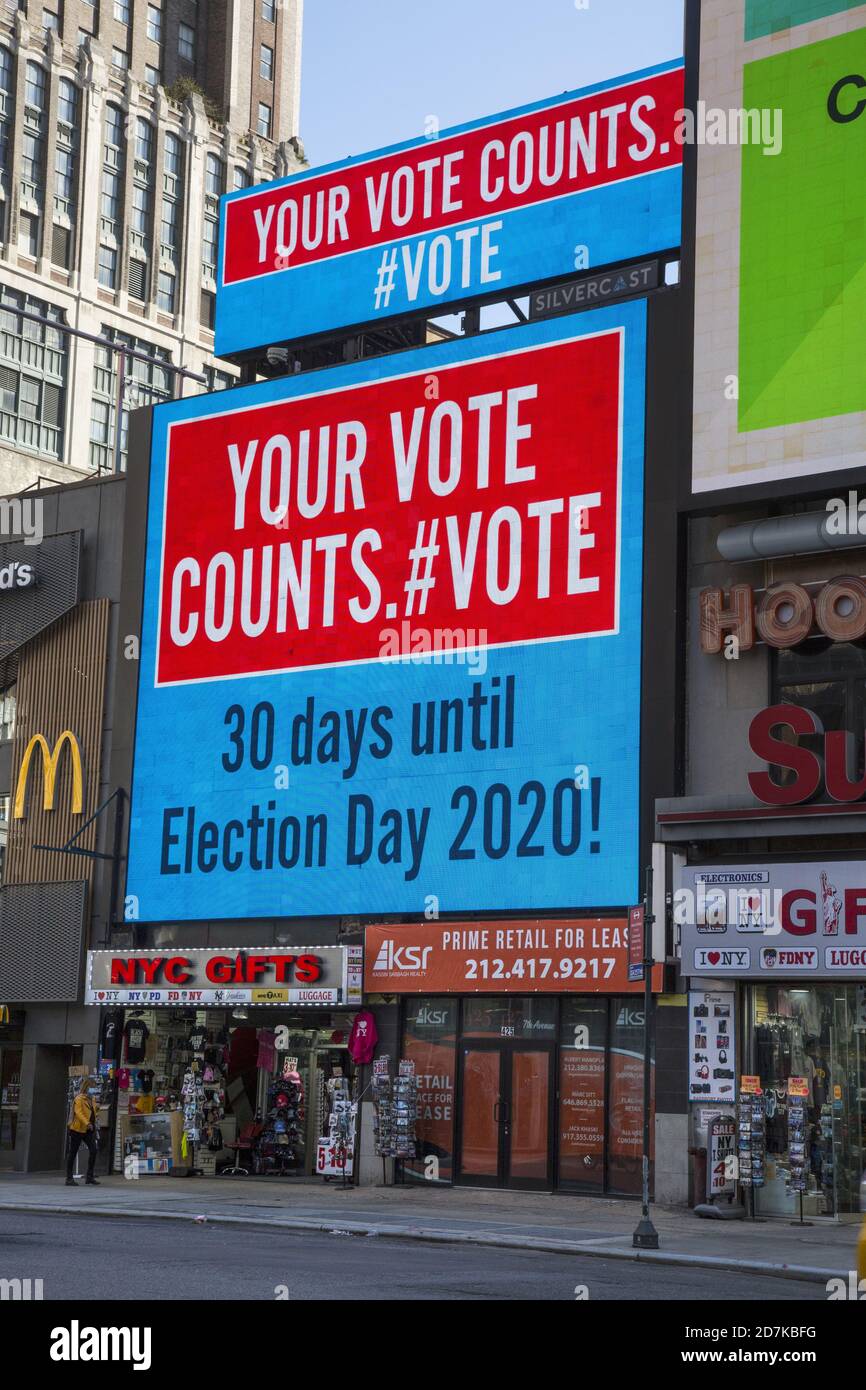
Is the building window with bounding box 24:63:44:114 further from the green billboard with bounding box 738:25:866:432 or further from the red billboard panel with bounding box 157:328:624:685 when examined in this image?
the green billboard with bounding box 738:25:866:432

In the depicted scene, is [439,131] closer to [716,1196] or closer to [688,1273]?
[716,1196]

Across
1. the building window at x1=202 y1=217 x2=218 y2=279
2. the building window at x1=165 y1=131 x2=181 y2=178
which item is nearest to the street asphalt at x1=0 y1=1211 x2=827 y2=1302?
the building window at x1=202 y1=217 x2=218 y2=279

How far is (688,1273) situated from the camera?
71.9ft

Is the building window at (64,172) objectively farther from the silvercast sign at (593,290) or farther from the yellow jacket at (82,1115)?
the yellow jacket at (82,1115)

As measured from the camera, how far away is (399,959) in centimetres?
3616

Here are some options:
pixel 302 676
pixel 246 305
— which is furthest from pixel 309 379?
pixel 302 676

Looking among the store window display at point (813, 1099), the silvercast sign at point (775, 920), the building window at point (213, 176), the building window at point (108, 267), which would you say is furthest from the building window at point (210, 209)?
the store window display at point (813, 1099)

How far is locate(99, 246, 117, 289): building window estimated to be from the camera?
91250 mm

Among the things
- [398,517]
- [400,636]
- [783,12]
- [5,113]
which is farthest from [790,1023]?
[5,113]

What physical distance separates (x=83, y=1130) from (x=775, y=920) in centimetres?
1470

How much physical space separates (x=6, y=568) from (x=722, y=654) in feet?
68.7

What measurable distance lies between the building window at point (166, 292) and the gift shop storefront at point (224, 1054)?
60240mm

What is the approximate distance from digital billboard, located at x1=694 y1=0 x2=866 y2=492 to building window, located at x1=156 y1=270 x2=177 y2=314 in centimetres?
6296

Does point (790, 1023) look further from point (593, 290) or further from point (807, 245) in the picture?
→ point (593, 290)
